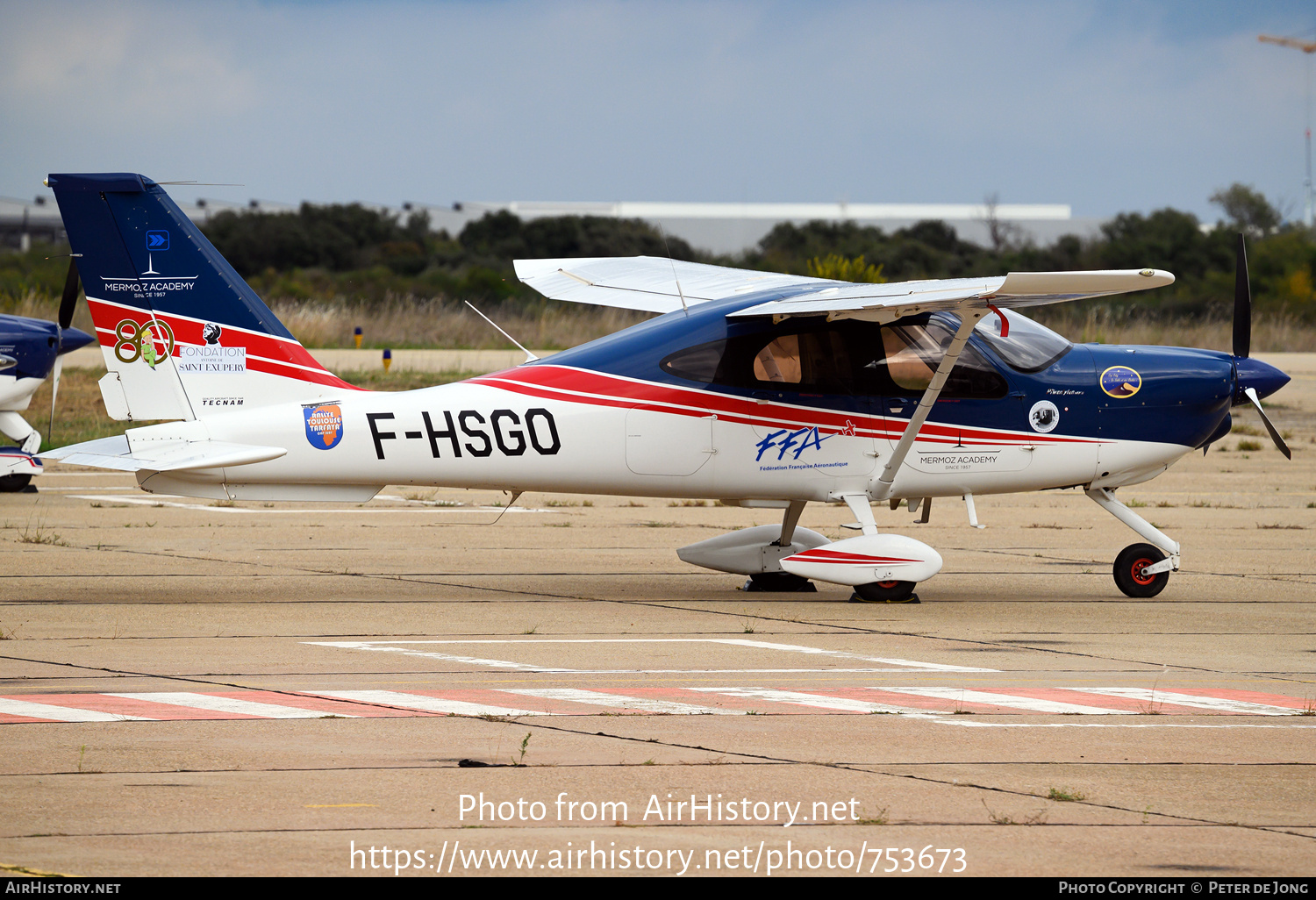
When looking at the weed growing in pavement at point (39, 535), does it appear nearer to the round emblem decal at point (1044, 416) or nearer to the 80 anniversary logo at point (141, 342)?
the 80 anniversary logo at point (141, 342)

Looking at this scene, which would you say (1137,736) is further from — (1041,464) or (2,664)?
(2,664)

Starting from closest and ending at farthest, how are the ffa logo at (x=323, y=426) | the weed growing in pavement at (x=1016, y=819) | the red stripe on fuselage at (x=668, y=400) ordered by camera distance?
the weed growing in pavement at (x=1016, y=819)
the ffa logo at (x=323, y=426)
the red stripe on fuselage at (x=668, y=400)

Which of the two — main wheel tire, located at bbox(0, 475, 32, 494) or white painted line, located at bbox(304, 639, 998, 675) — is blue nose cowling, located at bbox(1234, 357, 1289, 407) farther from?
main wheel tire, located at bbox(0, 475, 32, 494)

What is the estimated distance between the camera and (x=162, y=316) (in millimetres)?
10469

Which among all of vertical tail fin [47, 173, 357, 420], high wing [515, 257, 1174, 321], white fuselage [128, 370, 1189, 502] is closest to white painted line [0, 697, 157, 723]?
white fuselage [128, 370, 1189, 502]

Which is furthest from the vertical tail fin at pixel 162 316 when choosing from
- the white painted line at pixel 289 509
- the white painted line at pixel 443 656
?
the white painted line at pixel 289 509

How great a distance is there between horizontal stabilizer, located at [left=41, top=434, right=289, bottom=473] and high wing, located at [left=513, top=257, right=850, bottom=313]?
3271 millimetres

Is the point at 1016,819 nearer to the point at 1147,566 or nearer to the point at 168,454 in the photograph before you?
the point at 1147,566

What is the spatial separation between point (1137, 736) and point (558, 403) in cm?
518

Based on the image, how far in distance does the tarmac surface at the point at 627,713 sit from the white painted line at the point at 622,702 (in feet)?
0.12

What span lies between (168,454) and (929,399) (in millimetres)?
5440

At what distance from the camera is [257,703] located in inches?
288

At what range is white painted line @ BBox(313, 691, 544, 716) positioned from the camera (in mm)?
7188

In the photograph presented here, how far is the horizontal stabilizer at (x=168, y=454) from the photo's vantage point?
32.6 ft
